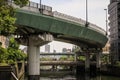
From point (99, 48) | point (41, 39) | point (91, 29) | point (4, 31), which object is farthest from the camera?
point (99, 48)

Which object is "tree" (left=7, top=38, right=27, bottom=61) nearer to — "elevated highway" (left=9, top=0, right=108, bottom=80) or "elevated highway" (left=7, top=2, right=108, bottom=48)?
"elevated highway" (left=9, top=0, right=108, bottom=80)

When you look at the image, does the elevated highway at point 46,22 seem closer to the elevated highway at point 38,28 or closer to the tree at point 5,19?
the elevated highway at point 38,28

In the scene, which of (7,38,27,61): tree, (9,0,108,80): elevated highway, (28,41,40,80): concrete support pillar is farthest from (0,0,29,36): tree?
(28,41,40,80): concrete support pillar

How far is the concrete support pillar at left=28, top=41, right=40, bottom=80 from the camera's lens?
72.1m

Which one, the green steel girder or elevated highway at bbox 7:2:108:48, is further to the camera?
elevated highway at bbox 7:2:108:48

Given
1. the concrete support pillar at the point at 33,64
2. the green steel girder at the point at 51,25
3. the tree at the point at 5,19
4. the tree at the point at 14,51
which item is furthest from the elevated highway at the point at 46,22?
the tree at the point at 5,19

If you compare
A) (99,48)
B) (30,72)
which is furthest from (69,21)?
(99,48)

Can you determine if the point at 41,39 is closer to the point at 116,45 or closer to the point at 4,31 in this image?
the point at 4,31

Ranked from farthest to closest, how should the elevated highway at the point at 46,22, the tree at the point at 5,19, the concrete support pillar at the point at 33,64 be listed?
the concrete support pillar at the point at 33,64
the elevated highway at the point at 46,22
the tree at the point at 5,19

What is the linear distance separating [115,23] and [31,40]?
6355 cm

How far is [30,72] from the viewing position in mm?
72312

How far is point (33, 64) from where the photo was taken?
72625mm

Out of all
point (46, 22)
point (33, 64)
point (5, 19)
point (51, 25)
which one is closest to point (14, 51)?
point (33, 64)

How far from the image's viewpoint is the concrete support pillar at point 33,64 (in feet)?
236
